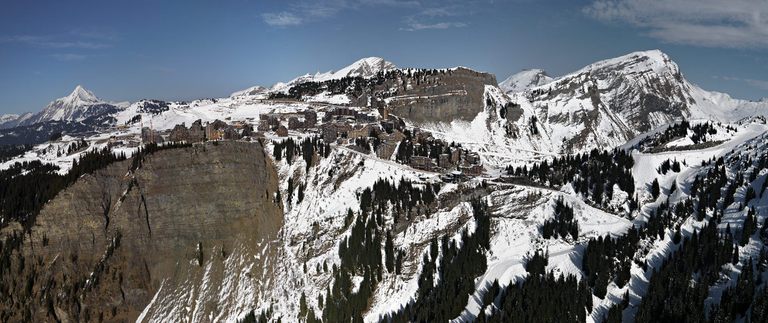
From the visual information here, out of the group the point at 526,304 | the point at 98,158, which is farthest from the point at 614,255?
the point at 98,158

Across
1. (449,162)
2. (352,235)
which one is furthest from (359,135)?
(352,235)

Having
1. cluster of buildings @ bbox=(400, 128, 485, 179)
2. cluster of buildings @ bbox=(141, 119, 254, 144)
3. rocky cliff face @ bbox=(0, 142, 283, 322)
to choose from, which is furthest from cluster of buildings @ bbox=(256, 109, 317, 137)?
rocky cliff face @ bbox=(0, 142, 283, 322)

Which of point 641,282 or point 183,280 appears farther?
point 183,280

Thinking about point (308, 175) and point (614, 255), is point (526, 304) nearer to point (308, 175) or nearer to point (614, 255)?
point (614, 255)

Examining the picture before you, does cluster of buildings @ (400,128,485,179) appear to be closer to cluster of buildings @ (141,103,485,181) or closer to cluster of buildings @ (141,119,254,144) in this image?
cluster of buildings @ (141,103,485,181)

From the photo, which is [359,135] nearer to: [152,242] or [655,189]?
[152,242]

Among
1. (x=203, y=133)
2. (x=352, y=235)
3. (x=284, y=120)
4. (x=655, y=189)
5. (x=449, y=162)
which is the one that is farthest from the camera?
(x=284, y=120)

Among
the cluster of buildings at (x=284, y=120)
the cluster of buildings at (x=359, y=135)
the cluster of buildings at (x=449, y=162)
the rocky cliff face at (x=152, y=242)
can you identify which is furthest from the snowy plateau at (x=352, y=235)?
the cluster of buildings at (x=284, y=120)

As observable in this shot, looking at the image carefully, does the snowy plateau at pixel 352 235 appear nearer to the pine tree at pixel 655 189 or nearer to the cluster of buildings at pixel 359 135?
the pine tree at pixel 655 189
